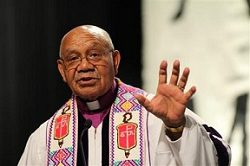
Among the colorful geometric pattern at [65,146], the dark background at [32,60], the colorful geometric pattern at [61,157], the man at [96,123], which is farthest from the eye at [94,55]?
the dark background at [32,60]

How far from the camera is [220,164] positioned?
7.17 ft

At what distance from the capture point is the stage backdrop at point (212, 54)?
3371 mm

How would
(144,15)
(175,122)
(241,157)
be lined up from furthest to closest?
(144,15) < (241,157) < (175,122)

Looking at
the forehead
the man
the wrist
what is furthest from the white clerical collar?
the wrist

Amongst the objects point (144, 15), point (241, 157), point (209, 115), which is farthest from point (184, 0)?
point (241, 157)

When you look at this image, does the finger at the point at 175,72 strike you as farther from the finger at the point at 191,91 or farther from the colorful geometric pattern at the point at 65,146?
the colorful geometric pattern at the point at 65,146

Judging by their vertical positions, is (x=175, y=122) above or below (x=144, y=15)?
below

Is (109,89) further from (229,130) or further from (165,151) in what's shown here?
(229,130)

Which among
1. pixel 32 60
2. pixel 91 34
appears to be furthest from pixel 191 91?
pixel 32 60

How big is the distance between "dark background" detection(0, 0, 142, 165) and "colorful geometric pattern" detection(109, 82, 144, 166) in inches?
32.5

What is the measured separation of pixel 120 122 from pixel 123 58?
95cm

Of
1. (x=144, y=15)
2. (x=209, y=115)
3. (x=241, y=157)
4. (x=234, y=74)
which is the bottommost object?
(x=241, y=157)

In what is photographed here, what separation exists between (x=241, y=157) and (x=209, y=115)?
312 mm

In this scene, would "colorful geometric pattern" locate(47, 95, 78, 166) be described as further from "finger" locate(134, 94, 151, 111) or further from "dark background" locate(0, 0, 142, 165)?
"dark background" locate(0, 0, 142, 165)
